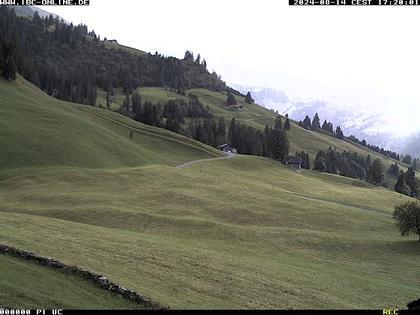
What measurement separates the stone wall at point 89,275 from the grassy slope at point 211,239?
3.38 ft

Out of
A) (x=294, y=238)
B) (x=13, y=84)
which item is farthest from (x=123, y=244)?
(x=13, y=84)

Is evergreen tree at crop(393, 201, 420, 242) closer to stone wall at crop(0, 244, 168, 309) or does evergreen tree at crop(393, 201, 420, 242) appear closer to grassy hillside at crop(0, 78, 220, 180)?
stone wall at crop(0, 244, 168, 309)

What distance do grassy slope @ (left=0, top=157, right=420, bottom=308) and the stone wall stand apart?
3.38 ft

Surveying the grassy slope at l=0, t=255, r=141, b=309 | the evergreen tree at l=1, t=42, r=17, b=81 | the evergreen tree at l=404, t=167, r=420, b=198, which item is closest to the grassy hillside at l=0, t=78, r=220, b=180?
the evergreen tree at l=1, t=42, r=17, b=81

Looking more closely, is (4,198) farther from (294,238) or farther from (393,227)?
(393,227)

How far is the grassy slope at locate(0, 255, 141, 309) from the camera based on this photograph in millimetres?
19594

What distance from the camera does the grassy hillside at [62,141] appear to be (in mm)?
89188

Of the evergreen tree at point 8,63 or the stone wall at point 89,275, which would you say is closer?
the stone wall at point 89,275

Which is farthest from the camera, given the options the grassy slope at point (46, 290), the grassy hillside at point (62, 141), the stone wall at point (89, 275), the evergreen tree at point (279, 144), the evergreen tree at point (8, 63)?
the evergreen tree at point (279, 144)

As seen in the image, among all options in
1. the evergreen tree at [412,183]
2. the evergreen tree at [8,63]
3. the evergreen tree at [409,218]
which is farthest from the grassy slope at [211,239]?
the evergreen tree at [412,183]

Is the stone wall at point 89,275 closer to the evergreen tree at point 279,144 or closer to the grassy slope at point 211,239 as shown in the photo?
the grassy slope at point 211,239

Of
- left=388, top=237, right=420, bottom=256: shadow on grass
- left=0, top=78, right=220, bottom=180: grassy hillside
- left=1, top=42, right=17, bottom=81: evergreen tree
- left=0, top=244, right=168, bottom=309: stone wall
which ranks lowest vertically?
left=388, top=237, right=420, bottom=256: shadow on grass

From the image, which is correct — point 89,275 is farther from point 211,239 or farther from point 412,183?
point 412,183

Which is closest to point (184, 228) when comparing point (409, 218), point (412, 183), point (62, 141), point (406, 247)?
point (406, 247)
